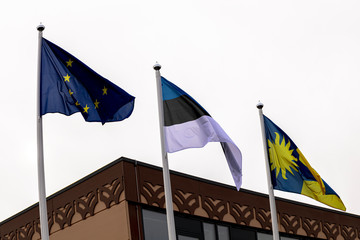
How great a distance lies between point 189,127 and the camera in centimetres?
1831

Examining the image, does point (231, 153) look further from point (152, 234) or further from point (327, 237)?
point (327, 237)

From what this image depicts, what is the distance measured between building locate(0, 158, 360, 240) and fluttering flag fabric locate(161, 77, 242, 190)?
4.15 meters

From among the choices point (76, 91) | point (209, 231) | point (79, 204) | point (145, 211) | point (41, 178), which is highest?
point (76, 91)

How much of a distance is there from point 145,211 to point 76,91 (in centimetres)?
678

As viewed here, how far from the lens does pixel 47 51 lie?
55.8ft

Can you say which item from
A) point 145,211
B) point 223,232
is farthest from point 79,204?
point 223,232

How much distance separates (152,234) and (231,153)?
4.92 metres

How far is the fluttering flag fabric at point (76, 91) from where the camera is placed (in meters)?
16.6

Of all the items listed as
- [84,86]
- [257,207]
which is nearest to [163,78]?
[84,86]

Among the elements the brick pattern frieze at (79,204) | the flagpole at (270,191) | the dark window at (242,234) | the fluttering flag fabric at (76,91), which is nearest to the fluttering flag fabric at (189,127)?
the fluttering flag fabric at (76,91)

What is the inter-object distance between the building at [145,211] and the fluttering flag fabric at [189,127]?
4152 mm

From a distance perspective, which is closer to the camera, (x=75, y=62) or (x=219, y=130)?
(x=75, y=62)

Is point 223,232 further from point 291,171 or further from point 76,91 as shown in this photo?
point 76,91

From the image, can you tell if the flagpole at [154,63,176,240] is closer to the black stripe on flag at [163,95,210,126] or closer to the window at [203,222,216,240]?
the black stripe on flag at [163,95,210,126]
